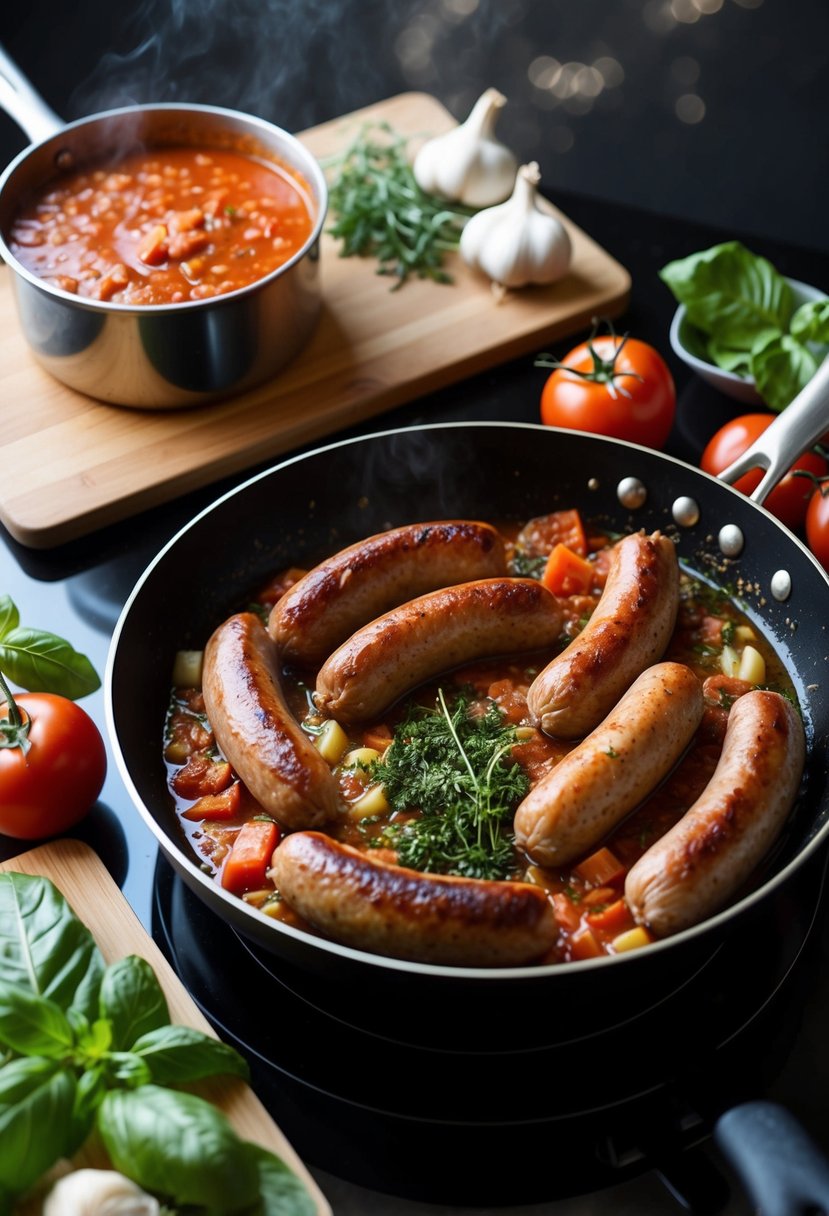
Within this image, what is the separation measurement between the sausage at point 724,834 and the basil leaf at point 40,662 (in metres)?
1.25

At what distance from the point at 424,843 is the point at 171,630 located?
34.9 inches

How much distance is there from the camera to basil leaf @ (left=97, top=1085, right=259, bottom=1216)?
72.1 inches

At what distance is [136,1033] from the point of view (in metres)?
2.07

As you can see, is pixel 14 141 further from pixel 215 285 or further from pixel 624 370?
pixel 624 370

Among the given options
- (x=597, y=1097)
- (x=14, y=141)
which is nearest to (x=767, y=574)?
(x=597, y=1097)

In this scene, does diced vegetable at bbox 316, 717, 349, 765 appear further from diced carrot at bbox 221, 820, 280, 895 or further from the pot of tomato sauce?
the pot of tomato sauce

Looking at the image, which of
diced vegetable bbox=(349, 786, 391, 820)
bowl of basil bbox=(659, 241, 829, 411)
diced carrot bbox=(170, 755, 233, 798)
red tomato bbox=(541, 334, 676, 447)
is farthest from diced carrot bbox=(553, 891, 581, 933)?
bowl of basil bbox=(659, 241, 829, 411)

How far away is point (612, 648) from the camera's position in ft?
8.69

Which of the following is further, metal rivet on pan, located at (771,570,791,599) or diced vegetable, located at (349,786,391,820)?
metal rivet on pan, located at (771,570,791,599)

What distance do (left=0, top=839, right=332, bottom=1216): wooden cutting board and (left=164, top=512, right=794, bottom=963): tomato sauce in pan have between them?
195mm

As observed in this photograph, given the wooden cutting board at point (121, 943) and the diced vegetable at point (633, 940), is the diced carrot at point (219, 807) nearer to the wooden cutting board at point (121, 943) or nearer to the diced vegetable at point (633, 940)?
the wooden cutting board at point (121, 943)

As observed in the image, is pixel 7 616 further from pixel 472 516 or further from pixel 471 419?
pixel 471 419

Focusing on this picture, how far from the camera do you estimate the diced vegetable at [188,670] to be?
9.46ft

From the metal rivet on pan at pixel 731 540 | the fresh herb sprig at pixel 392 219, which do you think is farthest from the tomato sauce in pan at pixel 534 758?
the fresh herb sprig at pixel 392 219
